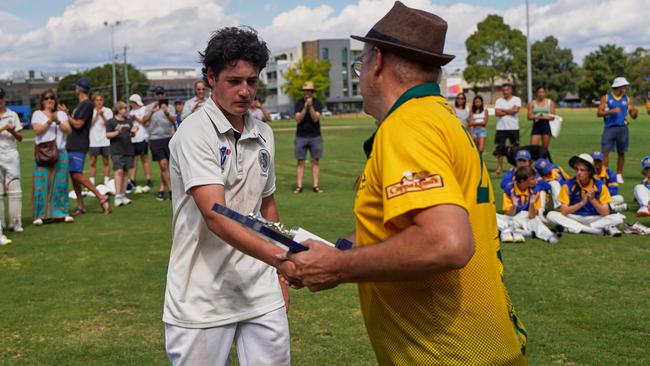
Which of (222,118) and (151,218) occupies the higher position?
(222,118)

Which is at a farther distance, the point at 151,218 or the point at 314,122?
the point at 314,122

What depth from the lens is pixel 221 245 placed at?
3469 mm

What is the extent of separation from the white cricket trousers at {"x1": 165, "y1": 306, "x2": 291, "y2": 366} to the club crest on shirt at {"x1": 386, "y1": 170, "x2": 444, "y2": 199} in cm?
154

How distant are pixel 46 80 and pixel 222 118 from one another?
179 m

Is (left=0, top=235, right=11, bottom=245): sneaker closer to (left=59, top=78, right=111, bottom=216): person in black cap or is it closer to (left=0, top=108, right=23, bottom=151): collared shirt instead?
(left=0, top=108, right=23, bottom=151): collared shirt

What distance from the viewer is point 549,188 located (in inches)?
427

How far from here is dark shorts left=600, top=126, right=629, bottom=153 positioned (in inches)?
606

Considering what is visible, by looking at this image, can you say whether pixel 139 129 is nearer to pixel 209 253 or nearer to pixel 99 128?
pixel 99 128

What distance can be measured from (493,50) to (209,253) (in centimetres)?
9933

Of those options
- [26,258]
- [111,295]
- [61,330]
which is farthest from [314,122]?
[61,330]

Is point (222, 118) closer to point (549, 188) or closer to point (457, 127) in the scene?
point (457, 127)

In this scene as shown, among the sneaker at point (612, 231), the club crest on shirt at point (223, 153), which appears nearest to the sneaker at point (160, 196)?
the sneaker at point (612, 231)

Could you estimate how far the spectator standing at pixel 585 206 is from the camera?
33.0 feet

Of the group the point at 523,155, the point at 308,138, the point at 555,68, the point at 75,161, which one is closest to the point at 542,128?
the point at 308,138
